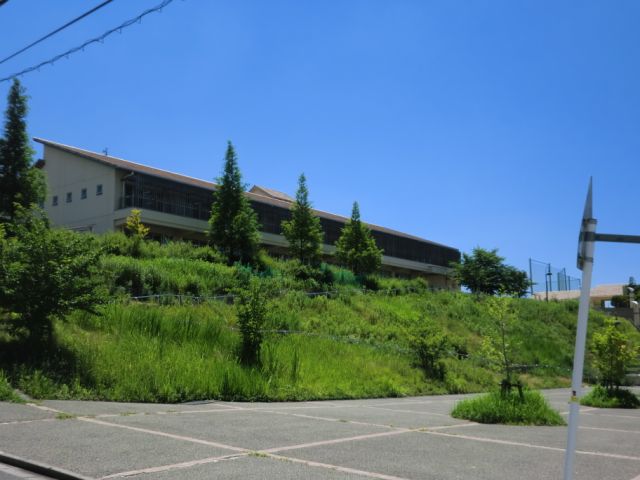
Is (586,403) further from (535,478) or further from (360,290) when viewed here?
(360,290)

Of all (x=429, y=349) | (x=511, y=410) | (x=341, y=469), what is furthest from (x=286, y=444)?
(x=429, y=349)

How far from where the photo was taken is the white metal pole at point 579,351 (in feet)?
13.7

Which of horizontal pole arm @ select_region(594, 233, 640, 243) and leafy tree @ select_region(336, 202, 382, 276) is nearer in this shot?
horizontal pole arm @ select_region(594, 233, 640, 243)

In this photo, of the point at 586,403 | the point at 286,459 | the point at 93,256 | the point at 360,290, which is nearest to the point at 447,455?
the point at 286,459

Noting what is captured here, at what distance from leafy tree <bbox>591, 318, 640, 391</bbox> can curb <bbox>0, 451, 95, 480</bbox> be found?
16.4 m

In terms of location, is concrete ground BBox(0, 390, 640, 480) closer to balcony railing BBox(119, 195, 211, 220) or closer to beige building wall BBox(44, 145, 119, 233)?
balcony railing BBox(119, 195, 211, 220)

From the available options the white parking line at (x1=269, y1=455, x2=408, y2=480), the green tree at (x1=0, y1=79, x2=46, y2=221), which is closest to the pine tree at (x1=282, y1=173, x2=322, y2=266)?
the green tree at (x1=0, y1=79, x2=46, y2=221)

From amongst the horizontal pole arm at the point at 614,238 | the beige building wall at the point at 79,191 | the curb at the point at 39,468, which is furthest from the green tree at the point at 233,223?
the horizontal pole arm at the point at 614,238

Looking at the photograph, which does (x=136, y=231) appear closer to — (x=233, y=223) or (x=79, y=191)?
(x=233, y=223)

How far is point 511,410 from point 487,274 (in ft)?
179

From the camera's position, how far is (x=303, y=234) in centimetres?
4006

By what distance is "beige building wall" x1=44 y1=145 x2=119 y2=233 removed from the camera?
132ft

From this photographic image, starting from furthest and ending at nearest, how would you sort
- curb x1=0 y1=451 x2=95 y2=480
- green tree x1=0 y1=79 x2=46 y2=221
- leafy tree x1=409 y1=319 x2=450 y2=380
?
green tree x1=0 y1=79 x2=46 y2=221 → leafy tree x1=409 y1=319 x2=450 y2=380 → curb x1=0 y1=451 x2=95 y2=480

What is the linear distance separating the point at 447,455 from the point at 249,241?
1134 inches
